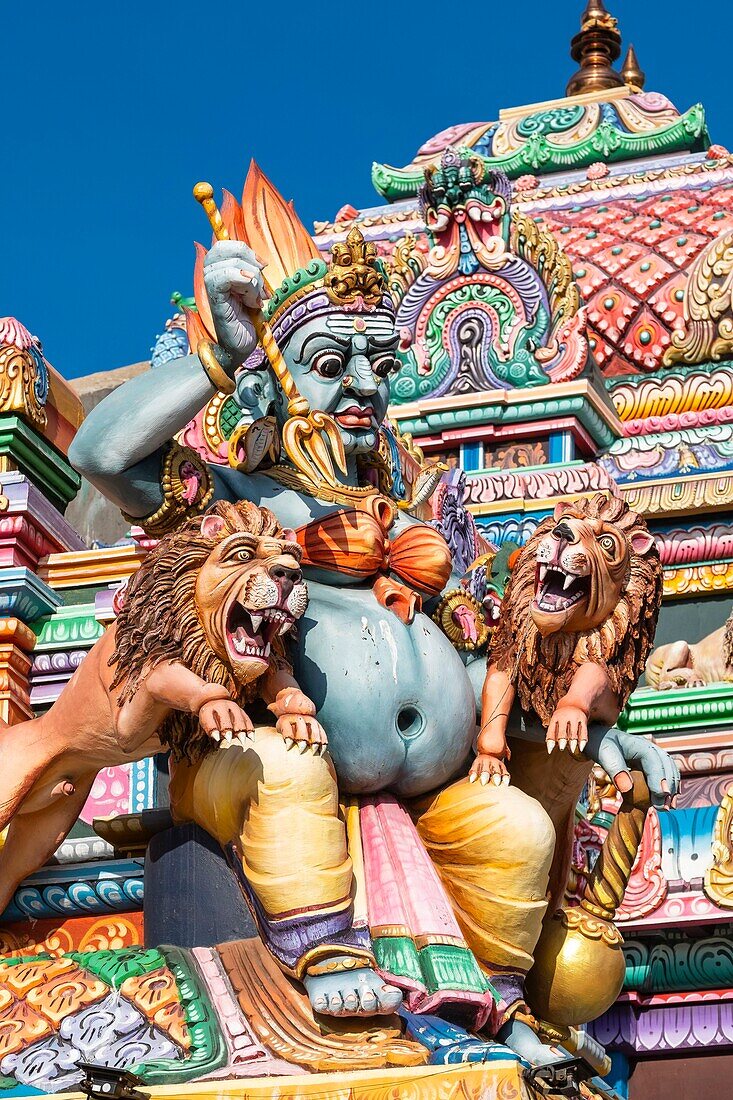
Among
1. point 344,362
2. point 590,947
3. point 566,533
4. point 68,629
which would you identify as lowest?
point 590,947

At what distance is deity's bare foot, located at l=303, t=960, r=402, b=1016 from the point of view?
6.43 m

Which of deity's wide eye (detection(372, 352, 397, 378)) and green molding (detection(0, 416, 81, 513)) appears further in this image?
green molding (detection(0, 416, 81, 513))

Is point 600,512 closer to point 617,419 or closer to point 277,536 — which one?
point 277,536

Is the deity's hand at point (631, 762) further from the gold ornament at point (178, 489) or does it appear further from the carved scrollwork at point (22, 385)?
the carved scrollwork at point (22, 385)

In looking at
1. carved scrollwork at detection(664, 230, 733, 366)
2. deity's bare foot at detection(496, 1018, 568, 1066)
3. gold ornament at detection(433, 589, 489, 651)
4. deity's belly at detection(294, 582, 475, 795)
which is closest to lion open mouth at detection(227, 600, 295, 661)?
deity's belly at detection(294, 582, 475, 795)

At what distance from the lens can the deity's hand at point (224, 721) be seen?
254 inches

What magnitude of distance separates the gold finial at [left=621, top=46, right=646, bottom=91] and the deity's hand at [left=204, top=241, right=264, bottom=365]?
9.66m

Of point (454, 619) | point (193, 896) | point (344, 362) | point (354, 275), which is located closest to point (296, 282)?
point (354, 275)

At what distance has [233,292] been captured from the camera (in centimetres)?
680

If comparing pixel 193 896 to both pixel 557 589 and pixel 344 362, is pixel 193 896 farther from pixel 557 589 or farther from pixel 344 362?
→ pixel 344 362

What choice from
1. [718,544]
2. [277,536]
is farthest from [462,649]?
[718,544]

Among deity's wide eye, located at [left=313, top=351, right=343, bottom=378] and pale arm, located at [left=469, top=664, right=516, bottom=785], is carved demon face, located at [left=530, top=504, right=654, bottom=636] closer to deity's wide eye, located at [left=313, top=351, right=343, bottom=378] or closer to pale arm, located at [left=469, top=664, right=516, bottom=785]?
pale arm, located at [left=469, top=664, right=516, bottom=785]

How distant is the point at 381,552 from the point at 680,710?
10.2 feet

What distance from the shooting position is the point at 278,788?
662cm
